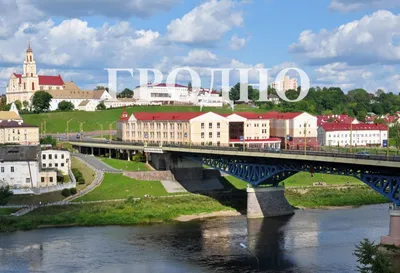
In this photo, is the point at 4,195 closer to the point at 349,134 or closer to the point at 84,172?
the point at 84,172

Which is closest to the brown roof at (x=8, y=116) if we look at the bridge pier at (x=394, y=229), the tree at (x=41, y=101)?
the tree at (x=41, y=101)

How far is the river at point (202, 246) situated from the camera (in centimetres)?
5709

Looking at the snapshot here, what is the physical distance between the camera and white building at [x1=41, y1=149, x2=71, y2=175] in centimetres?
9919

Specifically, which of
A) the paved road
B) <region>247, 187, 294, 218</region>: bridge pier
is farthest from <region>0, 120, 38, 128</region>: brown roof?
<region>247, 187, 294, 218</region>: bridge pier

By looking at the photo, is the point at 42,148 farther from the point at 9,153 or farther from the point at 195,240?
the point at 195,240

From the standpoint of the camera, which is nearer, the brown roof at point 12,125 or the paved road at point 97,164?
the paved road at point 97,164

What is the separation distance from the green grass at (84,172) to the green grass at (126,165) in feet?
16.7

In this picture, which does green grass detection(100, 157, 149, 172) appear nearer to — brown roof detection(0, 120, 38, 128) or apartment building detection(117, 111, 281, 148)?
apartment building detection(117, 111, 281, 148)

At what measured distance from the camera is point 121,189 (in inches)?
3597

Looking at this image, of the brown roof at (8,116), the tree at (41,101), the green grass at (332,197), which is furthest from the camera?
the tree at (41,101)

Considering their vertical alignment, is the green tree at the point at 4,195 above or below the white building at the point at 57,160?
below

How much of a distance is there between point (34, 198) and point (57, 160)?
15758mm

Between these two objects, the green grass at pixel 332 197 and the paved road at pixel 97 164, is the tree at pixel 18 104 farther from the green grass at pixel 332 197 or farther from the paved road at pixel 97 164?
the green grass at pixel 332 197

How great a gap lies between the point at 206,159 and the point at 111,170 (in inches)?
Result: 664
